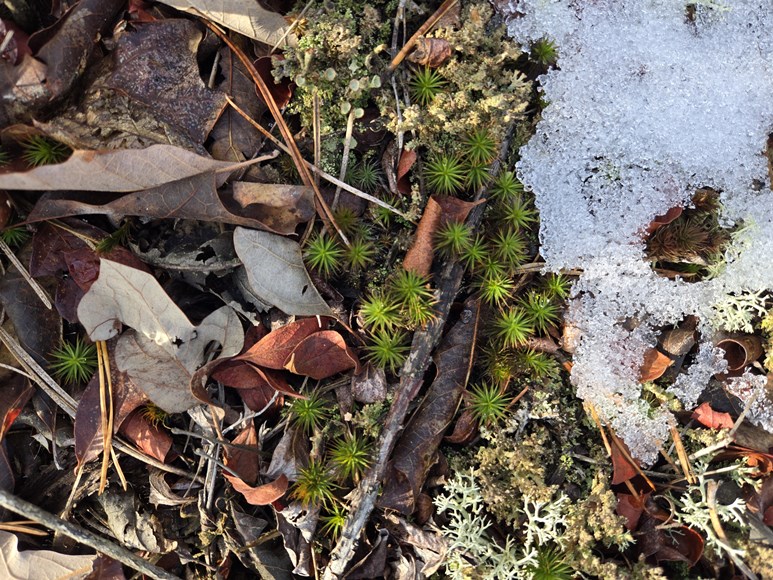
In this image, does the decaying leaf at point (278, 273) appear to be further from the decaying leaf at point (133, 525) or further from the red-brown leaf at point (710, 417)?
the red-brown leaf at point (710, 417)

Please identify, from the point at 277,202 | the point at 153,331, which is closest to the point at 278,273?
the point at 277,202

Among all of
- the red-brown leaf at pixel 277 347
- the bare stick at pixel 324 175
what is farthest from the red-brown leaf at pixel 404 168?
the red-brown leaf at pixel 277 347

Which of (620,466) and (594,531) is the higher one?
(620,466)

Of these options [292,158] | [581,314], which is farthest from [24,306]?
[581,314]

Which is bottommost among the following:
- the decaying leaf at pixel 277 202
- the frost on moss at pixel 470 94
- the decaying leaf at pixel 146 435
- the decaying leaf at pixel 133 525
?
Answer: the decaying leaf at pixel 133 525

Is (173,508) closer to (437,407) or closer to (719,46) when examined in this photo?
(437,407)

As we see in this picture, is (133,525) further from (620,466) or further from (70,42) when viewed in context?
(620,466)
